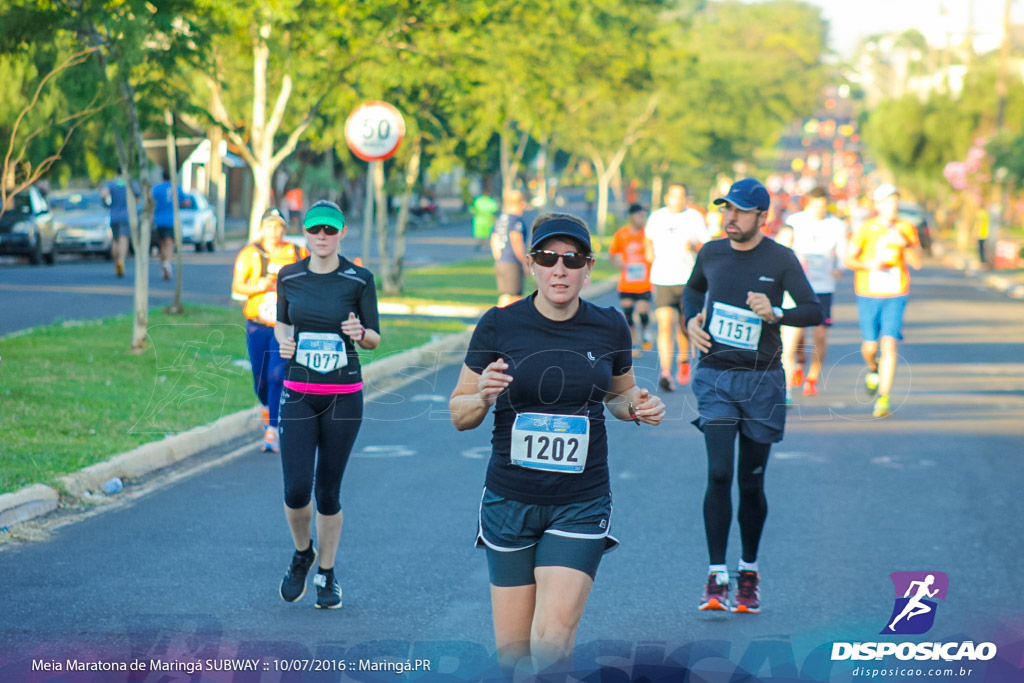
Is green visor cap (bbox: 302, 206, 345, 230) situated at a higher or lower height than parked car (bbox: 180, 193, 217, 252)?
higher

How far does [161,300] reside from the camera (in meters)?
22.5

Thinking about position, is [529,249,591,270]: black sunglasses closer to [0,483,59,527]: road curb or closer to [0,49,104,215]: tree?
[0,483,59,527]: road curb

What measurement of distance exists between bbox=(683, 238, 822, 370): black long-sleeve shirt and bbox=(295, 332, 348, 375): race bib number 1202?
5.89ft

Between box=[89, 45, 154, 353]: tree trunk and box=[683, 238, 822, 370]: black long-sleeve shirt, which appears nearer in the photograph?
box=[683, 238, 822, 370]: black long-sleeve shirt

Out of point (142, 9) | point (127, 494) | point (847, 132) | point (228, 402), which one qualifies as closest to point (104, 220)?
point (142, 9)

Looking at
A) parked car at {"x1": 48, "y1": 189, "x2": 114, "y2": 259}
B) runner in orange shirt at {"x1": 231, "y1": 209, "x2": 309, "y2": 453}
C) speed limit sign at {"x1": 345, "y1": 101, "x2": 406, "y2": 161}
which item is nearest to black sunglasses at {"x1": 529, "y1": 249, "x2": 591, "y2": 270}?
runner in orange shirt at {"x1": 231, "y1": 209, "x2": 309, "y2": 453}

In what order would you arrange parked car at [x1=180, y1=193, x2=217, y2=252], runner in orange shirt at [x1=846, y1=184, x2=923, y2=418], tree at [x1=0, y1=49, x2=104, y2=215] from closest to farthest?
tree at [x1=0, y1=49, x2=104, y2=215] < runner in orange shirt at [x1=846, y1=184, x2=923, y2=418] < parked car at [x1=180, y1=193, x2=217, y2=252]

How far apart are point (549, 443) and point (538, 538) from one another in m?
0.32

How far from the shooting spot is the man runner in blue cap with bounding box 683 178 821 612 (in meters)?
6.79

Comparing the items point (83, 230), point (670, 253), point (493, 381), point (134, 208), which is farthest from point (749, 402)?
point (83, 230)

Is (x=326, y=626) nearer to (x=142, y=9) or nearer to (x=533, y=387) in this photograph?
(x=533, y=387)

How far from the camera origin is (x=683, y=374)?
603 inches

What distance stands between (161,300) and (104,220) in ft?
39.0

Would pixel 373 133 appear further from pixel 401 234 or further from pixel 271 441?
pixel 271 441
